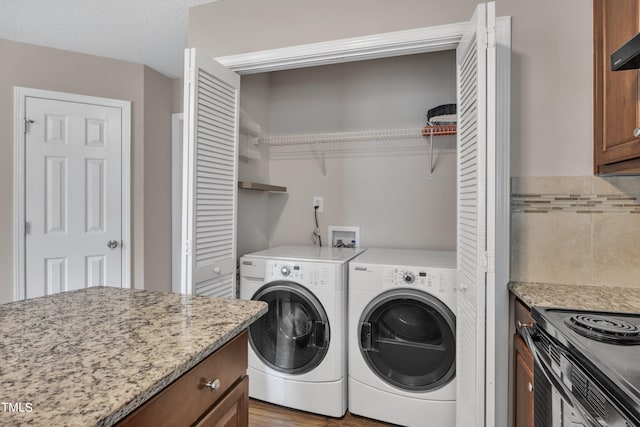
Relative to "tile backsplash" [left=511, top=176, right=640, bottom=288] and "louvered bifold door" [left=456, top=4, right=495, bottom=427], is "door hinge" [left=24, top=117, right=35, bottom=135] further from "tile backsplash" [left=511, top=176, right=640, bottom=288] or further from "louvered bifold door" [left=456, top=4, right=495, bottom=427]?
"tile backsplash" [left=511, top=176, right=640, bottom=288]

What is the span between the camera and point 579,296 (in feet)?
4.19

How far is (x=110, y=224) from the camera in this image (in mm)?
2967

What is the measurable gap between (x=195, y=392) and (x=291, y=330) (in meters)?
1.32

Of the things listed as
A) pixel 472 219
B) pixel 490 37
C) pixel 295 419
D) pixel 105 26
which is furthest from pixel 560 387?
pixel 105 26

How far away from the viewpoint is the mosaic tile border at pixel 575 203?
4.54 feet

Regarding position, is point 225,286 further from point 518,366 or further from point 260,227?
point 518,366

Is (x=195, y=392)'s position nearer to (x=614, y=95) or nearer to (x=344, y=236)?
(x=614, y=95)

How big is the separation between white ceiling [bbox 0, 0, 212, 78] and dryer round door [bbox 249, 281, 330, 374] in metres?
1.86

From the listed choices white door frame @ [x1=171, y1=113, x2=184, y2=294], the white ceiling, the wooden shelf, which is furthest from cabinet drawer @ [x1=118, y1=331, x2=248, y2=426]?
white door frame @ [x1=171, y1=113, x2=184, y2=294]

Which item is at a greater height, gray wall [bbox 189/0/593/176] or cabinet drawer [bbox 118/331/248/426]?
gray wall [bbox 189/0/593/176]

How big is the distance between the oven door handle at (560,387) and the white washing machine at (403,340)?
0.59 metres

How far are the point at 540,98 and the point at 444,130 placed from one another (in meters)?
0.83

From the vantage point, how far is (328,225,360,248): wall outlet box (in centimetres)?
267

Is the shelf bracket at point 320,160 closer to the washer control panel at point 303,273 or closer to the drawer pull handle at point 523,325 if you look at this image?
the washer control panel at point 303,273
